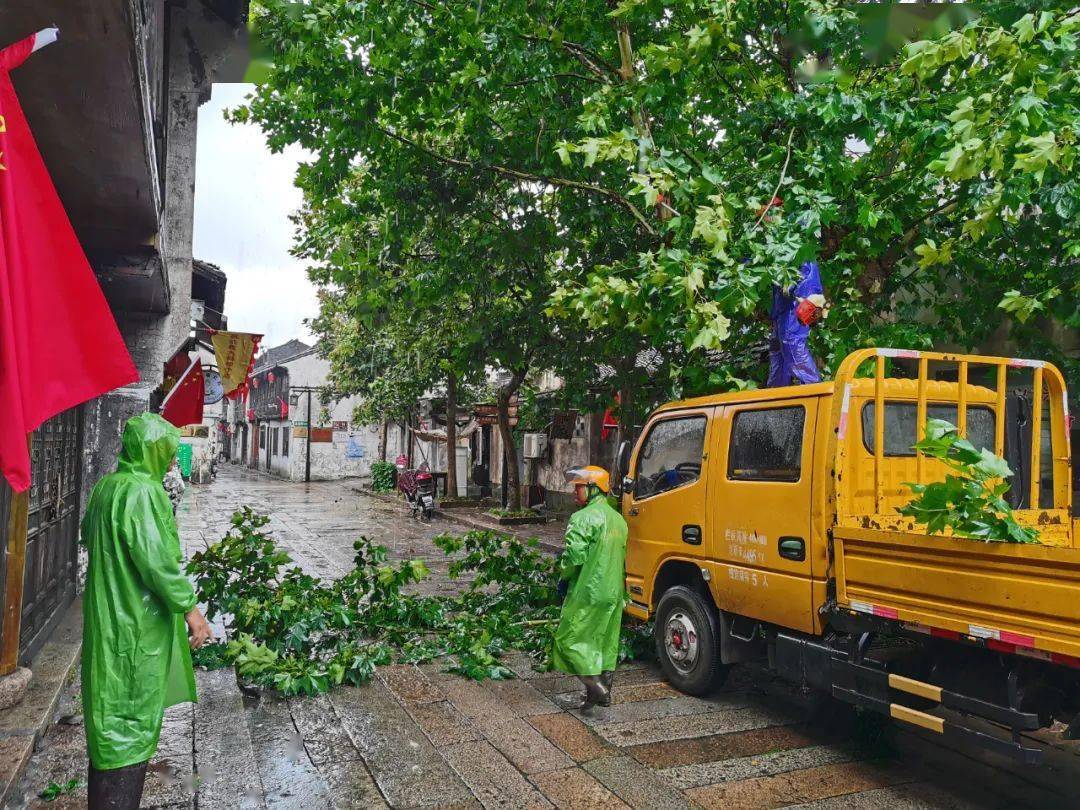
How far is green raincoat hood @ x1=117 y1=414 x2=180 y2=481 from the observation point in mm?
3820

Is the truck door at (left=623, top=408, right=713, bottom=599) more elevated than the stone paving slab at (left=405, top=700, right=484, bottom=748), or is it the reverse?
the truck door at (left=623, top=408, right=713, bottom=599)

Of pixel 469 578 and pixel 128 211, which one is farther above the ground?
pixel 128 211

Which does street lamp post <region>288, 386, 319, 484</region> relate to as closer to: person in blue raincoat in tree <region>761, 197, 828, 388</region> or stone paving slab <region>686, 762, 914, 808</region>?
person in blue raincoat in tree <region>761, 197, 828, 388</region>

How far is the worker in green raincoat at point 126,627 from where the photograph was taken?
11.7 ft

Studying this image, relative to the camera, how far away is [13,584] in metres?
5.48

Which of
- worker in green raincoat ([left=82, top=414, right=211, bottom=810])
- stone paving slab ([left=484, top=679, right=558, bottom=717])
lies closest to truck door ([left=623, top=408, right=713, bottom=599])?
stone paving slab ([left=484, top=679, right=558, bottom=717])

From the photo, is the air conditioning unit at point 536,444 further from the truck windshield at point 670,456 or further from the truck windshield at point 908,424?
the truck windshield at point 908,424

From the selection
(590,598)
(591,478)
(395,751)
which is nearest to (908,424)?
(591,478)

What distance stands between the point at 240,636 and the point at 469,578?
5.21 meters

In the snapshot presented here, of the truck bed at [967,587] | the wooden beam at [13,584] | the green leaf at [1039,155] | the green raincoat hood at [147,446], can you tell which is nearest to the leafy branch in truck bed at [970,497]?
the truck bed at [967,587]

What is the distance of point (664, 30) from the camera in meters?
8.66

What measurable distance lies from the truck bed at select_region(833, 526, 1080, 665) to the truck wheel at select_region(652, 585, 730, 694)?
1518mm

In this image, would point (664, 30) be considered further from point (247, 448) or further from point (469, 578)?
point (247, 448)

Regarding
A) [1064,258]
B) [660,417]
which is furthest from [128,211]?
[1064,258]
